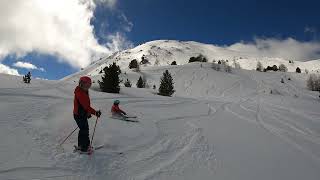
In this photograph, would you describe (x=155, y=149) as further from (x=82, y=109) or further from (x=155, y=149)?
(x=82, y=109)

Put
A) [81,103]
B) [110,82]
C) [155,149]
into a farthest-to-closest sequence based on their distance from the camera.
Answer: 1. [110,82]
2. [155,149]
3. [81,103]

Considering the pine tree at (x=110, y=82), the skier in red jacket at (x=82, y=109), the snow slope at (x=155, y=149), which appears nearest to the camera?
the snow slope at (x=155, y=149)

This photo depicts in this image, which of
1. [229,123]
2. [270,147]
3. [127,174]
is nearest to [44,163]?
[127,174]

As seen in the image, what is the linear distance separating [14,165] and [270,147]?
26.5ft

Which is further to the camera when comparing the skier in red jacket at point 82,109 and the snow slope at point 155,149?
the skier in red jacket at point 82,109

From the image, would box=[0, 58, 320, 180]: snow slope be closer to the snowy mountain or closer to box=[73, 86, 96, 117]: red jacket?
the snowy mountain

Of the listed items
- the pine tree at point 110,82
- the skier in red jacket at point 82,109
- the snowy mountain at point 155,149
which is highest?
the pine tree at point 110,82

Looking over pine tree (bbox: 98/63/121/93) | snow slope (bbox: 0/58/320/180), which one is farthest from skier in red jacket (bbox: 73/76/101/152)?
pine tree (bbox: 98/63/121/93)

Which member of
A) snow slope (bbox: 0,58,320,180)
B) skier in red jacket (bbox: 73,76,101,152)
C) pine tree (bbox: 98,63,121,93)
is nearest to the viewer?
snow slope (bbox: 0,58,320,180)

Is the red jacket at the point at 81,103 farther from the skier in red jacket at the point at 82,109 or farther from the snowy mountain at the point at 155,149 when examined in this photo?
the snowy mountain at the point at 155,149

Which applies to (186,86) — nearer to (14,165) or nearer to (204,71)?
(204,71)

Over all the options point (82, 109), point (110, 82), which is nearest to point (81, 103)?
point (82, 109)

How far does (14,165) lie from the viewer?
6906mm

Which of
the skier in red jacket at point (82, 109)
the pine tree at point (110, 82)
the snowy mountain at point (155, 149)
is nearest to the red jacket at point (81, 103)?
the skier in red jacket at point (82, 109)
